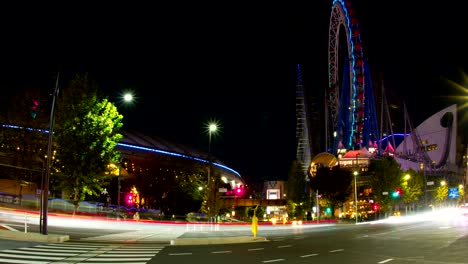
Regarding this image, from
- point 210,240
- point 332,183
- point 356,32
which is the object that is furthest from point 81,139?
point 356,32

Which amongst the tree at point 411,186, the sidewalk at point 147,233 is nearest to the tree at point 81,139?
the sidewalk at point 147,233

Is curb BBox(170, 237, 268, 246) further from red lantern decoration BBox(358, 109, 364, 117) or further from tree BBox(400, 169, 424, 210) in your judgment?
red lantern decoration BBox(358, 109, 364, 117)

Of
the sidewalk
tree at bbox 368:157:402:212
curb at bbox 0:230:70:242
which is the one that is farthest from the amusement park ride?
curb at bbox 0:230:70:242

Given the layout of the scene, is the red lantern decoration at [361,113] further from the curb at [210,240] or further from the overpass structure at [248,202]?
the curb at [210,240]

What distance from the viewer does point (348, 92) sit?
11244 cm

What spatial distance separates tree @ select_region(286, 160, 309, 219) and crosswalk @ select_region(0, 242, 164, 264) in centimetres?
6379

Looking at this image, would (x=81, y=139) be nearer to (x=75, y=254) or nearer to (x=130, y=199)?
(x=75, y=254)

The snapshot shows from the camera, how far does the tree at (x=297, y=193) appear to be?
83.2 metres

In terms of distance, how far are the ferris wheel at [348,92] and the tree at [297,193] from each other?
27.7 metres

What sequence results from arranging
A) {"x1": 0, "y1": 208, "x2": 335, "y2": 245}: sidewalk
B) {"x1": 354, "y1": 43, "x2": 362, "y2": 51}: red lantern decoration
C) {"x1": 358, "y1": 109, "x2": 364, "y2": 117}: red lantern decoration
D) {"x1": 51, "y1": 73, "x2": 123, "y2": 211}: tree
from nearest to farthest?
{"x1": 0, "y1": 208, "x2": 335, "y2": 245}: sidewalk < {"x1": 51, "y1": 73, "x2": 123, "y2": 211}: tree < {"x1": 354, "y1": 43, "x2": 362, "y2": 51}: red lantern decoration < {"x1": 358, "y1": 109, "x2": 364, "y2": 117}: red lantern decoration

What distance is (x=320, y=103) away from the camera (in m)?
132

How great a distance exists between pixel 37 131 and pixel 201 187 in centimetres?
2774

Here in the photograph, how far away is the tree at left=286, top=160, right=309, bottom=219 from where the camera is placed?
83.2 meters

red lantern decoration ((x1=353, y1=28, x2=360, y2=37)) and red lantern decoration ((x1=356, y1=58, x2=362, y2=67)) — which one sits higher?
red lantern decoration ((x1=353, y1=28, x2=360, y2=37))
